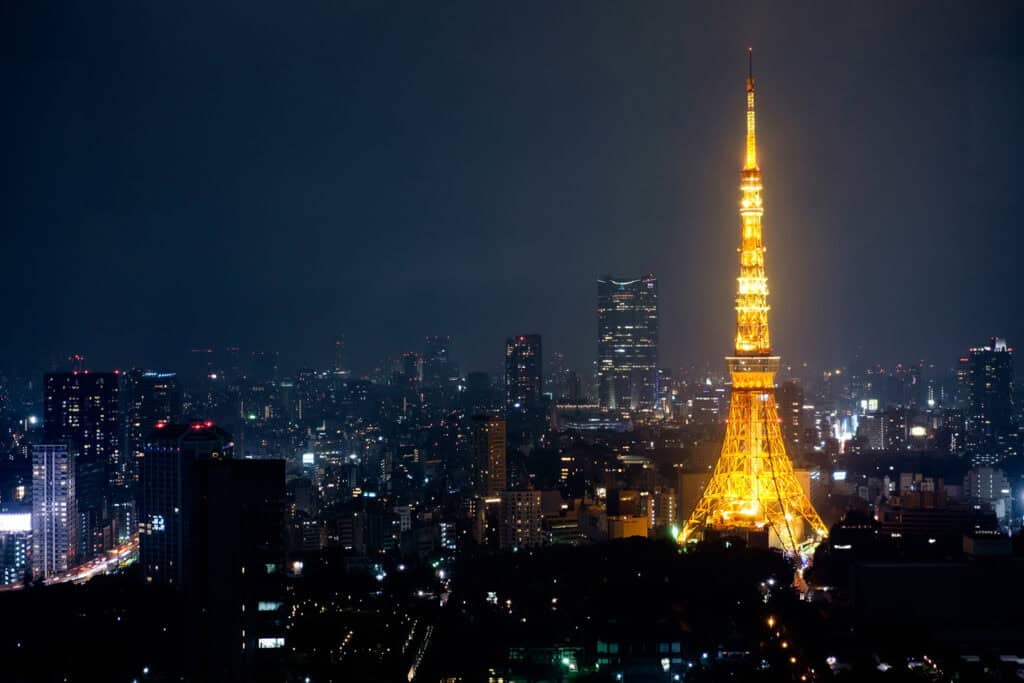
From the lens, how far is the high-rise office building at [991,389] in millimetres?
26906

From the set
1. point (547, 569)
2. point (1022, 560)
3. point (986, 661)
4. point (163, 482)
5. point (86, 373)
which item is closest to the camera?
point (986, 661)

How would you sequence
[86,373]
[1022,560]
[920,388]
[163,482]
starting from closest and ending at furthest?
[1022,560] < [163,482] < [86,373] < [920,388]

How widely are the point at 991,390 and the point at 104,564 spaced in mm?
17484

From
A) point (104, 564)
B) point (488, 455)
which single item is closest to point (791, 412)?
point (488, 455)

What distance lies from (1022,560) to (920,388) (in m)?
20.4

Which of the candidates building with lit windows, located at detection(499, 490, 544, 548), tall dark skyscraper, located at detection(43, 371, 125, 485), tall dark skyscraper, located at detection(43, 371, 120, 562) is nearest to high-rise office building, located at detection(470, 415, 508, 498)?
building with lit windows, located at detection(499, 490, 544, 548)

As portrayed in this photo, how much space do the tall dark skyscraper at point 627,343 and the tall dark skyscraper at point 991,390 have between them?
7.19m

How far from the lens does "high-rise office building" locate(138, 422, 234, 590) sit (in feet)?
48.5

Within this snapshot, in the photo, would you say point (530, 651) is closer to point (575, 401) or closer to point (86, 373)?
point (86, 373)

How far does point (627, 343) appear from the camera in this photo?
3300cm

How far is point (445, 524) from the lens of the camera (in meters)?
18.4

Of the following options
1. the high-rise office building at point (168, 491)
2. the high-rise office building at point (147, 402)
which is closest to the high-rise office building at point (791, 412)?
the high-rise office building at point (147, 402)

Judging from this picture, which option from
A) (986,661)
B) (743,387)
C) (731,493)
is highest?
(743,387)

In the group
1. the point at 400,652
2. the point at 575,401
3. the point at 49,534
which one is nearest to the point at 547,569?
the point at 400,652
